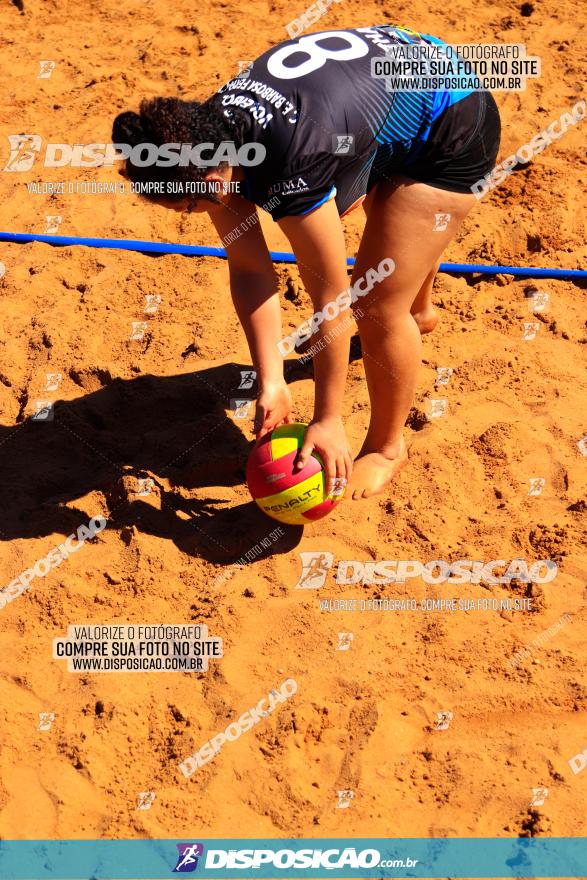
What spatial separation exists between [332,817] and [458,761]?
1.58 ft

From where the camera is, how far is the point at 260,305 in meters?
3.70

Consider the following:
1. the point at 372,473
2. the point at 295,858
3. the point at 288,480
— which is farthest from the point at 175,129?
the point at 295,858

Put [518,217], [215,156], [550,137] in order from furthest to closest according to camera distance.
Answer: [550,137], [518,217], [215,156]

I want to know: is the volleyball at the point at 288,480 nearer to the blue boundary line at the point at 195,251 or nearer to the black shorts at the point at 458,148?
the black shorts at the point at 458,148

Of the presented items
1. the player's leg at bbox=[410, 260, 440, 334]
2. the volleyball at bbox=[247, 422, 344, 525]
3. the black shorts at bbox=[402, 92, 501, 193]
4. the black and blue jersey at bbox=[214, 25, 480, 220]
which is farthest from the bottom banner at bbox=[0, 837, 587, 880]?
the player's leg at bbox=[410, 260, 440, 334]

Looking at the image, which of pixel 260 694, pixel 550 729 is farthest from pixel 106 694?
pixel 550 729

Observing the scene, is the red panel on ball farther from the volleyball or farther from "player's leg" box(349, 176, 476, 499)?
"player's leg" box(349, 176, 476, 499)

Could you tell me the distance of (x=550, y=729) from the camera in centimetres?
339

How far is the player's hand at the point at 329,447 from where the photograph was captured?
3.58m

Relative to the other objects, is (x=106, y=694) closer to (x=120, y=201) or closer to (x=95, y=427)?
(x=95, y=427)

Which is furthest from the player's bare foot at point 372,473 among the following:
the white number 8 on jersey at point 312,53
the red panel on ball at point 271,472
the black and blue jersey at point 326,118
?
the white number 8 on jersey at point 312,53

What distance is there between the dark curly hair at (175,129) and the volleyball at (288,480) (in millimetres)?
1057

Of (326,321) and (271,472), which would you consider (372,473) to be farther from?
(326,321)

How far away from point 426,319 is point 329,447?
1.46m
